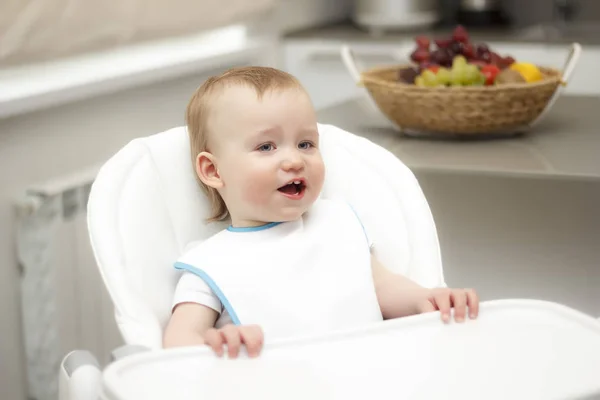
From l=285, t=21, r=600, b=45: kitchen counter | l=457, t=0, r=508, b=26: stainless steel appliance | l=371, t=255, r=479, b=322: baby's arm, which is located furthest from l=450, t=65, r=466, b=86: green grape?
l=457, t=0, r=508, b=26: stainless steel appliance

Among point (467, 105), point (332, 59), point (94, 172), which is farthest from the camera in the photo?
point (332, 59)

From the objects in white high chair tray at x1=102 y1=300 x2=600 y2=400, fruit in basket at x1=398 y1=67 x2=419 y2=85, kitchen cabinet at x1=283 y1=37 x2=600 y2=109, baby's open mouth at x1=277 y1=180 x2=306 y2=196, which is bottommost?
white high chair tray at x1=102 y1=300 x2=600 y2=400

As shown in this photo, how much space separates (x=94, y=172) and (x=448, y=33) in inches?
58.0

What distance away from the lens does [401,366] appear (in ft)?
2.86

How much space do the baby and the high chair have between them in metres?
0.05

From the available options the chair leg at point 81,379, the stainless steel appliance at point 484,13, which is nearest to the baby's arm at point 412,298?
the chair leg at point 81,379

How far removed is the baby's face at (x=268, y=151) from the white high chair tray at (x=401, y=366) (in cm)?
21

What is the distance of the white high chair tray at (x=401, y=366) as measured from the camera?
0.81 metres

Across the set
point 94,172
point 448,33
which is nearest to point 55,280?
point 94,172

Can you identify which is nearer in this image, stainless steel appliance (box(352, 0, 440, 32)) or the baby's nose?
the baby's nose

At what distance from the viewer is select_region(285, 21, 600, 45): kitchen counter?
259 centimetres

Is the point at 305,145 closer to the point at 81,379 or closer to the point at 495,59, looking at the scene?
the point at 81,379

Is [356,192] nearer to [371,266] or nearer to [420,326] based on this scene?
[371,266]

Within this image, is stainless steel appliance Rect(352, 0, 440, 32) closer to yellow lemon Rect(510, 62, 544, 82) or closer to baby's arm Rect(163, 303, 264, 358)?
yellow lemon Rect(510, 62, 544, 82)
